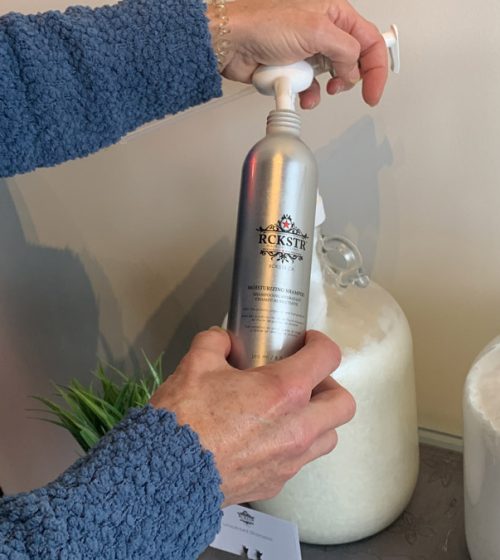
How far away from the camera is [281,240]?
1.58 ft

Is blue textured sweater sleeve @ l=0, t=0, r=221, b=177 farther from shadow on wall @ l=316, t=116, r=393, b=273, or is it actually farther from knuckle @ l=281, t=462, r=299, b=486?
knuckle @ l=281, t=462, r=299, b=486

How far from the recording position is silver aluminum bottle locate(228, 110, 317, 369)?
1.57 feet

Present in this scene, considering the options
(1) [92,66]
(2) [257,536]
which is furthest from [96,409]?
(1) [92,66]

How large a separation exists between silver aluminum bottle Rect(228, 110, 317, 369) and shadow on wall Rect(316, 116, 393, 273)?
0.69 feet

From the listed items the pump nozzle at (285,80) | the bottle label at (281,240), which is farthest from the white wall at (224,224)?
the bottle label at (281,240)

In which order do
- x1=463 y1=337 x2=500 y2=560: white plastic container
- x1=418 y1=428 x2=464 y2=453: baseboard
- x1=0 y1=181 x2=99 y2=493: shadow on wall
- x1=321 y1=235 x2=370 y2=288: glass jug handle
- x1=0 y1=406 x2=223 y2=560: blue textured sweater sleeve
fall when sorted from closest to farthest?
x1=0 y1=406 x2=223 y2=560: blue textured sweater sleeve < x1=463 y1=337 x2=500 y2=560: white plastic container < x1=321 y1=235 x2=370 y2=288: glass jug handle < x1=418 y1=428 x2=464 y2=453: baseboard < x1=0 y1=181 x2=99 y2=493: shadow on wall

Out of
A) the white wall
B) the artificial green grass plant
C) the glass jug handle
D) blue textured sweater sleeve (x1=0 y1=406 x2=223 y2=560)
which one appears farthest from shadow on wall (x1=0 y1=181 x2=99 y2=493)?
blue textured sweater sleeve (x1=0 y1=406 x2=223 y2=560)

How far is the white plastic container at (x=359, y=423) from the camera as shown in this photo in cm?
60

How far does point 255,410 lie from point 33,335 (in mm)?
664

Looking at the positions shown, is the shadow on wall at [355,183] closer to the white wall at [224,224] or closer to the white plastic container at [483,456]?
the white wall at [224,224]

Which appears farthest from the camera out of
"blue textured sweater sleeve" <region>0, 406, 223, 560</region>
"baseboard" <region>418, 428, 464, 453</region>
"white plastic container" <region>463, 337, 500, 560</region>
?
"baseboard" <region>418, 428, 464, 453</region>

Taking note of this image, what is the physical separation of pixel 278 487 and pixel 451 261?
33cm

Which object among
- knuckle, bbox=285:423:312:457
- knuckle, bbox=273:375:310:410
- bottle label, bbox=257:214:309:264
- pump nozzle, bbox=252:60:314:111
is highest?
pump nozzle, bbox=252:60:314:111

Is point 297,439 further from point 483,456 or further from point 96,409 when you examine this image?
point 96,409
